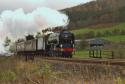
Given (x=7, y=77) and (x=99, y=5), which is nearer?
(x=7, y=77)

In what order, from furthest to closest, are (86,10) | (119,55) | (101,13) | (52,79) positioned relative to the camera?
(86,10) → (101,13) → (119,55) → (52,79)

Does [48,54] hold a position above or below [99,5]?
below

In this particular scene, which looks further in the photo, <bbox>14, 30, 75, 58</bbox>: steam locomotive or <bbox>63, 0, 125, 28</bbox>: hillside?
<bbox>63, 0, 125, 28</bbox>: hillside

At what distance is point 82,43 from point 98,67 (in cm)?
5518

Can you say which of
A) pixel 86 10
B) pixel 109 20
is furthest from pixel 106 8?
pixel 109 20

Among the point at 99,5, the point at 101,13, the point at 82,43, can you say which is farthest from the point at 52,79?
the point at 99,5

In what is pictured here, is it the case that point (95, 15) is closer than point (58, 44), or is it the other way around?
point (58, 44)

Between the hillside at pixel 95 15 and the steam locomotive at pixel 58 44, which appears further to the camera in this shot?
the hillside at pixel 95 15

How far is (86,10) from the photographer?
541 feet

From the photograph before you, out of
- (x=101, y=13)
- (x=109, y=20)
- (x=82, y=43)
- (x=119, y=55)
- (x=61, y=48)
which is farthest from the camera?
(x=101, y=13)

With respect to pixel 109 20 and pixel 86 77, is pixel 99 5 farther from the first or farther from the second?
pixel 86 77

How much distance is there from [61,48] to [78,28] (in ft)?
269

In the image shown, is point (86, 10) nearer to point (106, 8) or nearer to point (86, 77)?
point (106, 8)

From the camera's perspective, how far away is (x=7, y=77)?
18469mm
